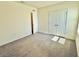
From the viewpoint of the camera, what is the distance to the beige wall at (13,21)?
3.50 m

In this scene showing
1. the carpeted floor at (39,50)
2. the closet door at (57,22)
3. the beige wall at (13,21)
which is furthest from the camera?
the closet door at (57,22)

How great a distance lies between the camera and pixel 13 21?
4070mm

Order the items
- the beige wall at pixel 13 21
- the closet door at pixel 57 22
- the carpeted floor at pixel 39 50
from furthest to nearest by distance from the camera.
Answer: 1. the closet door at pixel 57 22
2. the beige wall at pixel 13 21
3. the carpeted floor at pixel 39 50

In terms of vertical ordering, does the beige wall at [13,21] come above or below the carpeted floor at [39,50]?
above

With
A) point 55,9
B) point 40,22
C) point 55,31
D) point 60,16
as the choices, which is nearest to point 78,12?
point 60,16

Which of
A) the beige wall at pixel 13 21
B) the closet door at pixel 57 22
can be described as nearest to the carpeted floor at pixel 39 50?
the beige wall at pixel 13 21

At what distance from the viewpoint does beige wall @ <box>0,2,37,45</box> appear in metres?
3.50

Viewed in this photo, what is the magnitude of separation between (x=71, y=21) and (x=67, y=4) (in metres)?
1.12

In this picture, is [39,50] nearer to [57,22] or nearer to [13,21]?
[13,21]

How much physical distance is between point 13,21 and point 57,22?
Result: 3113mm

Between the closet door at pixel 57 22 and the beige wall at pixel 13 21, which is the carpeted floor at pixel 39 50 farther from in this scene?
the closet door at pixel 57 22

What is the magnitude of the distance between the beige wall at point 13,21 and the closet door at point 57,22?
1.87 metres

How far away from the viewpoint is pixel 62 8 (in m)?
4.75

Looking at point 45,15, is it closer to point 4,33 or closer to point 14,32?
point 14,32
